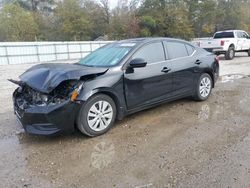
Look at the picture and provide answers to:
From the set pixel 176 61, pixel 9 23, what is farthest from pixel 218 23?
pixel 176 61

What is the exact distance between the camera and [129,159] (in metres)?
3.32

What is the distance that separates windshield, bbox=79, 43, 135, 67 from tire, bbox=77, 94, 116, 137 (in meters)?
0.72

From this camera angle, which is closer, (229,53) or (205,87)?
(205,87)

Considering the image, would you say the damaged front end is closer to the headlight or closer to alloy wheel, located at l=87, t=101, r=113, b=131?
the headlight

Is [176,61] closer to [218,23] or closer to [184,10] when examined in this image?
[184,10]

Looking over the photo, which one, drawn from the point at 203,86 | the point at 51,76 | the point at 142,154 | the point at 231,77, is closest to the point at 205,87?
the point at 203,86

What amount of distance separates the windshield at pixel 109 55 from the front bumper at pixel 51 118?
1.15 meters

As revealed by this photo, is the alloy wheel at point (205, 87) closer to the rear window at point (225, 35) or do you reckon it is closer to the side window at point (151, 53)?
the side window at point (151, 53)

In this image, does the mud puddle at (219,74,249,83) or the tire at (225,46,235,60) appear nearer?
the mud puddle at (219,74,249,83)

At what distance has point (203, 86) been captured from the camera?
5.83 meters

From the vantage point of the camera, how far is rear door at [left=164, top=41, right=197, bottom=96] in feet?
16.8

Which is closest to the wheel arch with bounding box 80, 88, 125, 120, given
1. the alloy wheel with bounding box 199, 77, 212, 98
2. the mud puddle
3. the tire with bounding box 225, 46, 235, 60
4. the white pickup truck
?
the alloy wheel with bounding box 199, 77, 212, 98

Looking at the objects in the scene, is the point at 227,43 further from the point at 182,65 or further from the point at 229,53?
the point at 182,65

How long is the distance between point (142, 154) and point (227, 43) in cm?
1400
